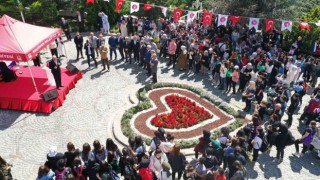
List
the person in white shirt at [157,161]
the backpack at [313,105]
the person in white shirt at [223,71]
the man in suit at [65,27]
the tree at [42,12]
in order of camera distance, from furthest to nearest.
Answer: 1. the tree at [42,12]
2. the man in suit at [65,27]
3. the person in white shirt at [223,71]
4. the backpack at [313,105]
5. the person in white shirt at [157,161]

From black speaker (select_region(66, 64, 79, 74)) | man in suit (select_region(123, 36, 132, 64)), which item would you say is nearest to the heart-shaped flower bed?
man in suit (select_region(123, 36, 132, 64))

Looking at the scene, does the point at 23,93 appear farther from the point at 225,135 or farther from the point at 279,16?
the point at 279,16

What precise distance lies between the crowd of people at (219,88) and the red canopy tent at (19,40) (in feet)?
10.2

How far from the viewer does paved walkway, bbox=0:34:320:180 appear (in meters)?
11.6

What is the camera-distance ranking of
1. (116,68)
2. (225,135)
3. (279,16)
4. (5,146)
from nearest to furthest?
(225,135) → (5,146) → (116,68) → (279,16)

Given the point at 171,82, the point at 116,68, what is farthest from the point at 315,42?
the point at 116,68

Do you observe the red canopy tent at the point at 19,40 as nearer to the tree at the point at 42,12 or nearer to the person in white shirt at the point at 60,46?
the person in white shirt at the point at 60,46

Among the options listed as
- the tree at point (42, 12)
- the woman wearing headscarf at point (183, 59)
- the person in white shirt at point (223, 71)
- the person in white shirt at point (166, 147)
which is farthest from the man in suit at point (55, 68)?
the tree at point (42, 12)

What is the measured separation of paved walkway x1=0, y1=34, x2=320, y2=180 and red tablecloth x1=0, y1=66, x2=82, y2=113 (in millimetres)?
291

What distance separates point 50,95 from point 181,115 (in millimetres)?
5881

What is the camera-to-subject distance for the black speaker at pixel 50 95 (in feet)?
47.6

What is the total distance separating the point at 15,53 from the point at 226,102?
9.76 m

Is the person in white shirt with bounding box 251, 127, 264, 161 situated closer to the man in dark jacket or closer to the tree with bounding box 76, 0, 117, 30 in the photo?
the man in dark jacket

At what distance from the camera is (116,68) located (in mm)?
18844
